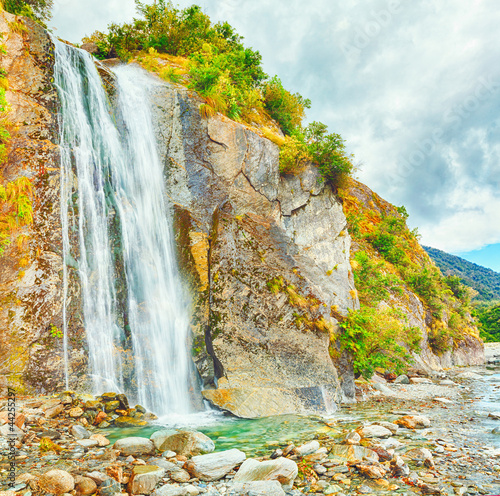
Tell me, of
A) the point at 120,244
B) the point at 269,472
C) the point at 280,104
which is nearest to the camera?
the point at 269,472

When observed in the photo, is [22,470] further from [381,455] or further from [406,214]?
[406,214]

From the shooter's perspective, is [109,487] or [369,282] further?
[369,282]

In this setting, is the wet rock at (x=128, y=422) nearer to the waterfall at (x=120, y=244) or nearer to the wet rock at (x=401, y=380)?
the waterfall at (x=120, y=244)

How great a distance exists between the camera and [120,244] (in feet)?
33.9

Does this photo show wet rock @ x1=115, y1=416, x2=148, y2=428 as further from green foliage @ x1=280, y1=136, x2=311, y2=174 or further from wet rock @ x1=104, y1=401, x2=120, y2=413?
green foliage @ x1=280, y1=136, x2=311, y2=174

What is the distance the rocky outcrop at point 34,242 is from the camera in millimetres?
7598

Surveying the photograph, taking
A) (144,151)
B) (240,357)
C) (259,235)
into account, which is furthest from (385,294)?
(144,151)

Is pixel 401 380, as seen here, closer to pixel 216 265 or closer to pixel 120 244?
pixel 216 265

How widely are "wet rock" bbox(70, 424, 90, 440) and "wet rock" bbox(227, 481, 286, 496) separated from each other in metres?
3.09

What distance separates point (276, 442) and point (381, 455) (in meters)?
1.99

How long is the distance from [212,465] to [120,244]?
751cm

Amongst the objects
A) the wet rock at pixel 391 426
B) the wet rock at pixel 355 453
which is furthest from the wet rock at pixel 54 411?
the wet rock at pixel 391 426

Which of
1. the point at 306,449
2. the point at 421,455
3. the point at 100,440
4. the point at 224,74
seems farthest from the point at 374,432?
the point at 224,74

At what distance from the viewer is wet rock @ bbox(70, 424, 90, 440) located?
574 cm
